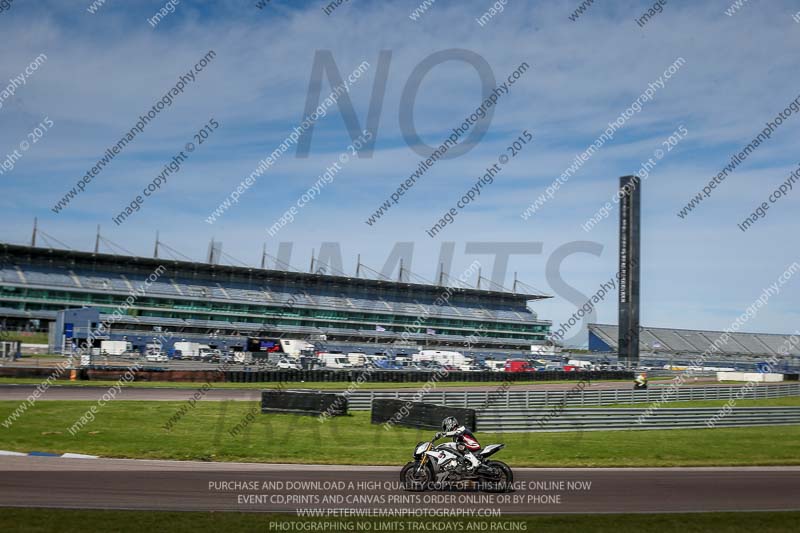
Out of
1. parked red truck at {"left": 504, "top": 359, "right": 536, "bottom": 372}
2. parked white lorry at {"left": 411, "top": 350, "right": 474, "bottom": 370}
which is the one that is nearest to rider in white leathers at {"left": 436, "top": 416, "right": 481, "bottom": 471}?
parked red truck at {"left": 504, "top": 359, "right": 536, "bottom": 372}

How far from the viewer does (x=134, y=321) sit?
86.8m

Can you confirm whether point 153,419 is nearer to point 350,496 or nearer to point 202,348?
point 350,496

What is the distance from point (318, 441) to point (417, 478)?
8538 millimetres

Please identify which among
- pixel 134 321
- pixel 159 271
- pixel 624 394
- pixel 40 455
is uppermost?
pixel 159 271

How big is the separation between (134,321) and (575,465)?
7670 cm

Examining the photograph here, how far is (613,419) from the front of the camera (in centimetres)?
2645

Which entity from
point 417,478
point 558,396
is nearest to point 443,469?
point 417,478

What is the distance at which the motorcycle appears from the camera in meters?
13.5

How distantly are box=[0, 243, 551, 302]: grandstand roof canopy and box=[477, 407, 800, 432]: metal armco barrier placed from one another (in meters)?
74.4

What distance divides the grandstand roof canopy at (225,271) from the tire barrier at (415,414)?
71.4m

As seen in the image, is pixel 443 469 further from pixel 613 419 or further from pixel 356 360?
pixel 356 360

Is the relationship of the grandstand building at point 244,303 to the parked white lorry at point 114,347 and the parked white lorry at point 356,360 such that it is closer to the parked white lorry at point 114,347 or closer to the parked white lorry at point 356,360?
the parked white lorry at point 114,347

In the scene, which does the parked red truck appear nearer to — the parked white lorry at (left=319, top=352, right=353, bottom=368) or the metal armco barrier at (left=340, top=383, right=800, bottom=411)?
the parked white lorry at (left=319, top=352, right=353, bottom=368)

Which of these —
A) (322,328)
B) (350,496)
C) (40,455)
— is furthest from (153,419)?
(322,328)
